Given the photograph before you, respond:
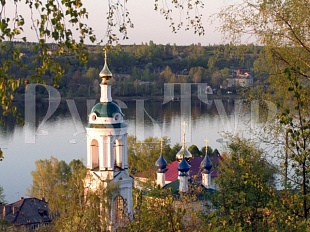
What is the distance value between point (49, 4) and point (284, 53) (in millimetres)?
2001

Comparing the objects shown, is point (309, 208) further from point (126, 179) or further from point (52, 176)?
point (52, 176)

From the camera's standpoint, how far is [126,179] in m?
6.50

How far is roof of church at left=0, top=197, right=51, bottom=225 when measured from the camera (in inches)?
399

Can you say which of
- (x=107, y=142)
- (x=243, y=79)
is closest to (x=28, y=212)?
(x=107, y=142)

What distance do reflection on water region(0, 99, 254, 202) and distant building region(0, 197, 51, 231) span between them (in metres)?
1.14

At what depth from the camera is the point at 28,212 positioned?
10.4 meters

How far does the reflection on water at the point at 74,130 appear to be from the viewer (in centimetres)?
1326

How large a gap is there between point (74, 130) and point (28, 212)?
6.54 m

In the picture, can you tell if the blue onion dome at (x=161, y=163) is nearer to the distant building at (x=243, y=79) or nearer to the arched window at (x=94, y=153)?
the distant building at (x=243, y=79)

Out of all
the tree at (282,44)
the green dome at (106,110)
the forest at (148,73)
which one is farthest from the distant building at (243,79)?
the forest at (148,73)

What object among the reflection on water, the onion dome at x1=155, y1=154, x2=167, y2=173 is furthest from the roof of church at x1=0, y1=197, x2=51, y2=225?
the onion dome at x1=155, y1=154, x2=167, y2=173

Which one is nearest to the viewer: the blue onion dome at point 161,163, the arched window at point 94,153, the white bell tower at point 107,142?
the white bell tower at point 107,142

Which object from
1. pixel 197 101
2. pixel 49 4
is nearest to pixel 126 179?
pixel 49 4

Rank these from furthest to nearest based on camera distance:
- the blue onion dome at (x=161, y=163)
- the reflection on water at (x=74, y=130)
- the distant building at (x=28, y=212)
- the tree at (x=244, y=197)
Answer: the reflection on water at (x=74, y=130) < the distant building at (x=28, y=212) < the blue onion dome at (x=161, y=163) < the tree at (x=244, y=197)
